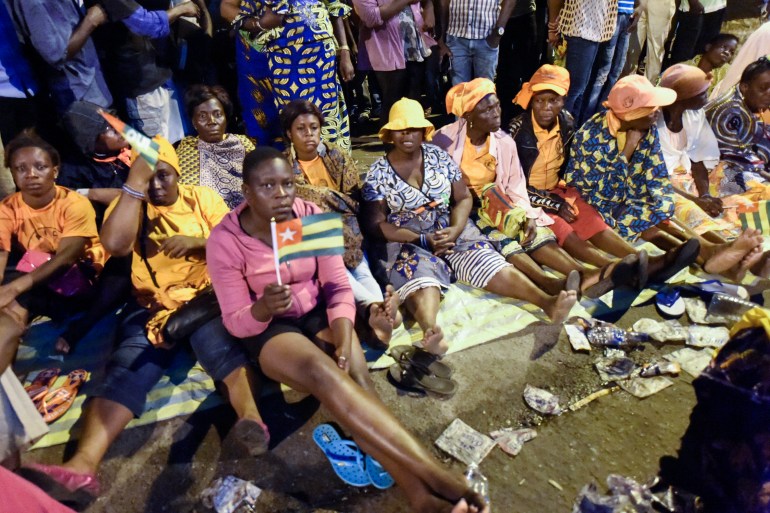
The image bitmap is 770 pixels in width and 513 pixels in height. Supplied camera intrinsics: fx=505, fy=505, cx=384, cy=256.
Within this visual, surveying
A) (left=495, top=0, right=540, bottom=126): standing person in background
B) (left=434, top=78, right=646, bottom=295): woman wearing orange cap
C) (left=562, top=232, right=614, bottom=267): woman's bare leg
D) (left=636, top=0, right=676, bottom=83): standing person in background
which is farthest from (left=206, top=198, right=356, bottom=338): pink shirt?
(left=636, top=0, right=676, bottom=83): standing person in background

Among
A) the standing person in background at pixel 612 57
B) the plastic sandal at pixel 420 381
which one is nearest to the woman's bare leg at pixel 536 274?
the plastic sandal at pixel 420 381

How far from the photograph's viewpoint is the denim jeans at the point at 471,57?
5.12 meters

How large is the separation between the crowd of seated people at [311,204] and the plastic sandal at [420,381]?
194 millimetres

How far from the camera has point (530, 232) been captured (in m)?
3.81

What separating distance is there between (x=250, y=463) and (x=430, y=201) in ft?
7.12

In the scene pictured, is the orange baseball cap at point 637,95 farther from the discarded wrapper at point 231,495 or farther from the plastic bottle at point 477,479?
the discarded wrapper at point 231,495

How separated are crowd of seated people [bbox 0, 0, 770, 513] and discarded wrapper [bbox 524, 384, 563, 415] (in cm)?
54

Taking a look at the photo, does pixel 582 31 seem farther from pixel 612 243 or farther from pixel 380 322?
pixel 380 322

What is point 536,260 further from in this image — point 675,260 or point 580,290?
point 675,260

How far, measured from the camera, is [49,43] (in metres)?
3.50

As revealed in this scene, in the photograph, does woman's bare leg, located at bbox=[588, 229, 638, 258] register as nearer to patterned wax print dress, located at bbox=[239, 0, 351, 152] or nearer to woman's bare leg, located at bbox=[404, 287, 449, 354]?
woman's bare leg, located at bbox=[404, 287, 449, 354]

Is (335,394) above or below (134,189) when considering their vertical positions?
below

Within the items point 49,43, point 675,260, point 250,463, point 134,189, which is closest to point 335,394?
point 250,463

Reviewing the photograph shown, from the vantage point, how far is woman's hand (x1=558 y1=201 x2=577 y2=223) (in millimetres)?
4051
